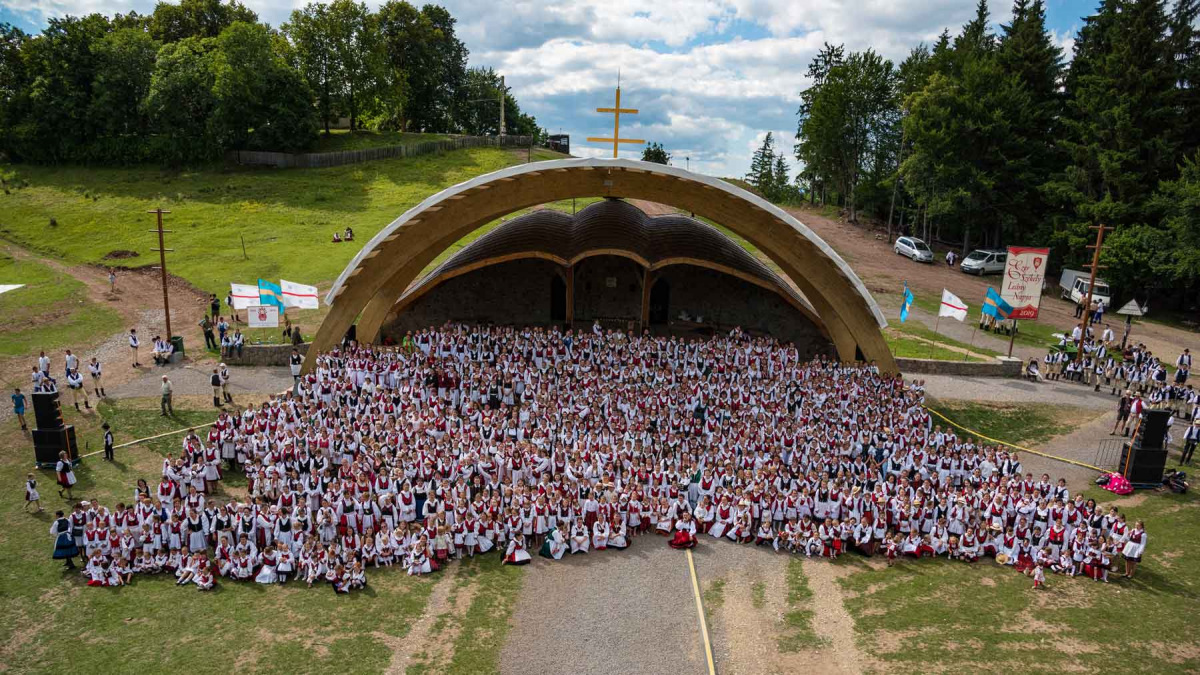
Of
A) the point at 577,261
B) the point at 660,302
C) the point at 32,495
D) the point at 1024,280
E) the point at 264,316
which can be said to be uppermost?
the point at 1024,280

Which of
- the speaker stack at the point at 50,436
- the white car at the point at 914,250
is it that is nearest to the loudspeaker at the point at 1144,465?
the speaker stack at the point at 50,436

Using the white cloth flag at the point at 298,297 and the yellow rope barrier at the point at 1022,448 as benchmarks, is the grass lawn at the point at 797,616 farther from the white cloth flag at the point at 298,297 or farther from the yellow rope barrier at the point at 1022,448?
the white cloth flag at the point at 298,297

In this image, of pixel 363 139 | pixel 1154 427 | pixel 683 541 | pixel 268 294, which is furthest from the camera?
pixel 363 139

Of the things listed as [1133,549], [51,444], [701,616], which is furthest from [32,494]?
[1133,549]

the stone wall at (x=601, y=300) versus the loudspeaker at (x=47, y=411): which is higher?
the stone wall at (x=601, y=300)

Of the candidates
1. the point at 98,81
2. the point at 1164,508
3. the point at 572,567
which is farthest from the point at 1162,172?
the point at 98,81

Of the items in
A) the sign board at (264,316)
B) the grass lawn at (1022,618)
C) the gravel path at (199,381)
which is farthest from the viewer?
the sign board at (264,316)

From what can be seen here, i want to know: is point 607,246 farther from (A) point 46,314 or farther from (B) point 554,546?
(A) point 46,314
